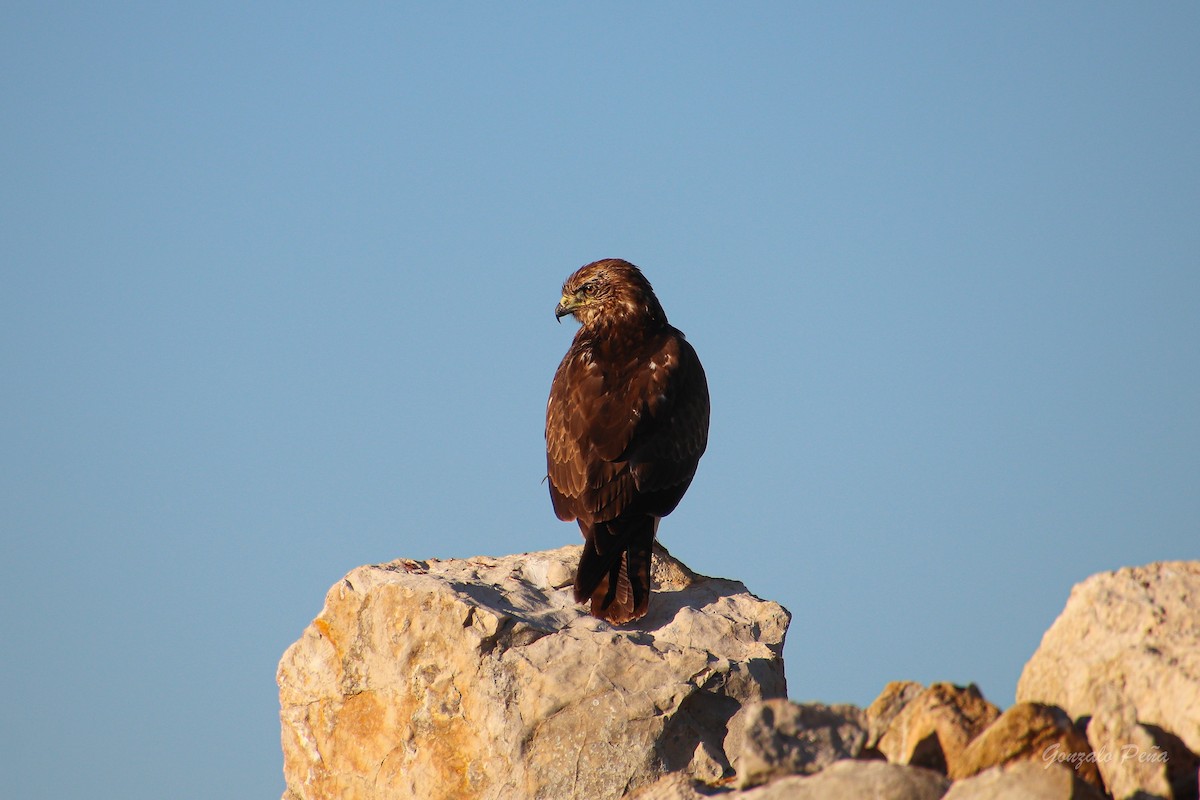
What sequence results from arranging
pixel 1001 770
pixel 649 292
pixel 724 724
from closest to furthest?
pixel 1001 770 < pixel 724 724 < pixel 649 292

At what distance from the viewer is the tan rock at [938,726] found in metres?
5.77

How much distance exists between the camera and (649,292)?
11.8m

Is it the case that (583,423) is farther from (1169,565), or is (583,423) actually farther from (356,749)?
(1169,565)

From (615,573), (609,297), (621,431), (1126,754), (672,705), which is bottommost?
(1126,754)

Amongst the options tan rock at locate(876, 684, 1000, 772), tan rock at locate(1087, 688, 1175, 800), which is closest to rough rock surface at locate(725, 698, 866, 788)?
tan rock at locate(876, 684, 1000, 772)

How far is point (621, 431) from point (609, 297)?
6.46ft

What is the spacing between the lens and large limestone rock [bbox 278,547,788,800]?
24.7ft

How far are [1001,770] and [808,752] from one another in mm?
925

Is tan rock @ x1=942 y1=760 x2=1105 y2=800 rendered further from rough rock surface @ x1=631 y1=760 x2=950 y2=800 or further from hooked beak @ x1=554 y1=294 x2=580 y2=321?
hooked beak @ x1=554 y1=294 x2=580 y2=321

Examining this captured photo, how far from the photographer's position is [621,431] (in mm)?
10133

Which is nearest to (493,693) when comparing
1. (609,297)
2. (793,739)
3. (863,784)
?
(793,739)

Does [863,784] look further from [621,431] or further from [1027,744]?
[621,431]

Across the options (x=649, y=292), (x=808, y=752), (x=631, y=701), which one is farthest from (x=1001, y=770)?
(x=649, y=292)

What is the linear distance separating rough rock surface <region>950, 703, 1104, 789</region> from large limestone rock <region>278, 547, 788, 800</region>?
2.27 metres
